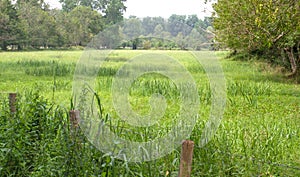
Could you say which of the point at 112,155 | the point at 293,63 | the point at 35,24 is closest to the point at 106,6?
the point at 35,24

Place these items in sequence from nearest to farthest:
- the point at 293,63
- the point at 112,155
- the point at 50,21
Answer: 1. the point at 112,155
2. the point at 293,63
3. the point at 50,21

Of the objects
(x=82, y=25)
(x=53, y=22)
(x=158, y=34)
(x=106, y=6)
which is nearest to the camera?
(x=158, y=34)

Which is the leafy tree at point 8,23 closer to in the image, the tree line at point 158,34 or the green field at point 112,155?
the green field at point 112,155

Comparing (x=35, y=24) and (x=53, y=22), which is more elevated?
(x=53, y=22)

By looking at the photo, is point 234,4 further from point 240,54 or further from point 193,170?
point 240,54

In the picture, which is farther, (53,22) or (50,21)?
(53,22)

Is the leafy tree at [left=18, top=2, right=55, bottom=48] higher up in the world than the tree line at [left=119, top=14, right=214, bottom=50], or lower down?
higher up

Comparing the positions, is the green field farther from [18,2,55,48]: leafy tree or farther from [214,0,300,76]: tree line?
[18,2,55,48]: leafy tree

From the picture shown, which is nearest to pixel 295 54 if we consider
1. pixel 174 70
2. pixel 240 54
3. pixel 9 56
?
pixel 240 54

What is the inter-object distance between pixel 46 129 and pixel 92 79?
60 cm

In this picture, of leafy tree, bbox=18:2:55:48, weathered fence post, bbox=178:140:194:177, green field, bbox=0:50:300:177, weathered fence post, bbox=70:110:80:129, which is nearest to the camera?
weathered fence post, bbox=178:140:194:177

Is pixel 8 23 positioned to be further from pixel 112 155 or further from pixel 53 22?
pixel 112 155

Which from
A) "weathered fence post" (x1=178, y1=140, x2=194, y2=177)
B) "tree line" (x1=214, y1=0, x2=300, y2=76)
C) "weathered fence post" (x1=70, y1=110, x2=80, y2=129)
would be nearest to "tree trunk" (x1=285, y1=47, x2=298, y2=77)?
"tree line" (x1=214, y1=0, x2=300, y2=76)

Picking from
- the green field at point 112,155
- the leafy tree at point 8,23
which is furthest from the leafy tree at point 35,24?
the green field at point 112,155
